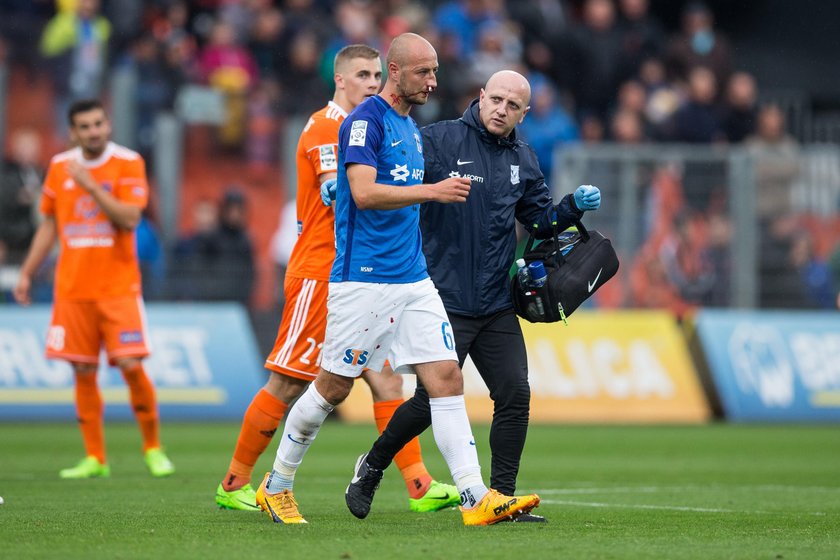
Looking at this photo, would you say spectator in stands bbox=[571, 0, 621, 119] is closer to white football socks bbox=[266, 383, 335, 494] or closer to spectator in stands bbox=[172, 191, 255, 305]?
spectator in stands bbox=[172, 191, 255, 305]

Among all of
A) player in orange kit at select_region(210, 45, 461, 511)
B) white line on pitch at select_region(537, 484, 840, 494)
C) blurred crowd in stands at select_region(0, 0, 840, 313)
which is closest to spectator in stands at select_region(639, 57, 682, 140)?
blurred crowd in stands at select_region(0, 0, 840, 313)

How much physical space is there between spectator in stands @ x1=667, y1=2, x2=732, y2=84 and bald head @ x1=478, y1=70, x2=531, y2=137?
1617cm

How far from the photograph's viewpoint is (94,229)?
11.0m

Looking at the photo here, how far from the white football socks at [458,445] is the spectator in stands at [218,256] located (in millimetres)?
10516

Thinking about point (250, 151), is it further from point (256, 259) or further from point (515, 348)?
point (515, 348)

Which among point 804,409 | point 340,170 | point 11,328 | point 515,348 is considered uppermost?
point 340,170

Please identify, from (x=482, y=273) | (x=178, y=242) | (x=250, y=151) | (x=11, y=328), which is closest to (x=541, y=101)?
(x=250, y=151)

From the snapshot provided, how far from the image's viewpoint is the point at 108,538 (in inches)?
263

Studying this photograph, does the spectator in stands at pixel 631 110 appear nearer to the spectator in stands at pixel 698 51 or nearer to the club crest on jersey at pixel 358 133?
the spectator in stands at pixel 698 51

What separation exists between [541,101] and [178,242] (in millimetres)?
5631

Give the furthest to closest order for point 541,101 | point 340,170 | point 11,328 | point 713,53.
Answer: point 713,53
point 541,101
point 11,328
point 340,170

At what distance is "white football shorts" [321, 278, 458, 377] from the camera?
7.30m

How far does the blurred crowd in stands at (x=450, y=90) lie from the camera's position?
58.1ft

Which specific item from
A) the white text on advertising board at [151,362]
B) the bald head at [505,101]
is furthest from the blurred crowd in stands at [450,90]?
the bald head at [505,101]
